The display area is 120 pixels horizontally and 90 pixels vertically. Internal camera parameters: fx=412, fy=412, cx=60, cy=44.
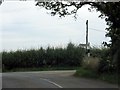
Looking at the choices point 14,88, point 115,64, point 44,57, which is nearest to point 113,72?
point 115,64

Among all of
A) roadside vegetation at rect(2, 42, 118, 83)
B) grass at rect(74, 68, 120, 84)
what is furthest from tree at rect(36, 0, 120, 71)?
roadside vegetation at rect(2, 42, 118, 83)

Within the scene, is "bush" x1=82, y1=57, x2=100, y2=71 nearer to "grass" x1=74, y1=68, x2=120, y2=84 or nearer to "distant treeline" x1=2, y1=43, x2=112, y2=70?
"grass" x1=74, y1=68, x2=120, y2=84

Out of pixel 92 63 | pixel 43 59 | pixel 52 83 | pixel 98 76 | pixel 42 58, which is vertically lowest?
pixel 52 83

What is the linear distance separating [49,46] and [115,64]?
116 feet

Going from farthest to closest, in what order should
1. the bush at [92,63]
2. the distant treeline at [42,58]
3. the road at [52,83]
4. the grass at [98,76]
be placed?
the distant treeline at [42,58], the bush at [92,63], the grass at [98,76], the road at [52,83]

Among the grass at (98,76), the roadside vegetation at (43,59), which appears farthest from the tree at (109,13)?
the roadside vegetation at (43,59)

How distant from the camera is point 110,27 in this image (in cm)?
3136

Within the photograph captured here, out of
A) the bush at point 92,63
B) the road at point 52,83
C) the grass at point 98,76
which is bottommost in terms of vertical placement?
the road at point 52,83

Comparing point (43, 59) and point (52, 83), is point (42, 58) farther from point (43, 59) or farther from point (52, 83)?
point (52, 83)

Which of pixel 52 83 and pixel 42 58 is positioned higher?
pixel 42 58

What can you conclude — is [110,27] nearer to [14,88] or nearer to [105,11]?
[105,11]

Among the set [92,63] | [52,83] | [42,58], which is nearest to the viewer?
[52,83]

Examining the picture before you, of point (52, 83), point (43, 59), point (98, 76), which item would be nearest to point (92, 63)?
point (98, 76)

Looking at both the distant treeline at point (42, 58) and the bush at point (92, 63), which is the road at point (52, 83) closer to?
the bush at point (92, 63)
